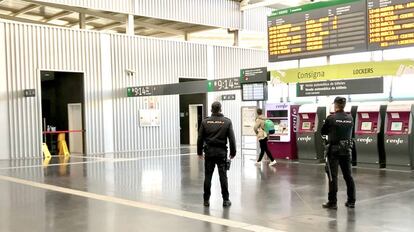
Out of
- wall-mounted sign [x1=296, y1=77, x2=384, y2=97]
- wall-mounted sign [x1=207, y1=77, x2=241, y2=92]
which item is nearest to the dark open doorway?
wall-mounted sign [x1=207, y1=77, x2=241, y2=92]

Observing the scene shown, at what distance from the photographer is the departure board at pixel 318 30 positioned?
1180 cm

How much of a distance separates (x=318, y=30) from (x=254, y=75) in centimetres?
247

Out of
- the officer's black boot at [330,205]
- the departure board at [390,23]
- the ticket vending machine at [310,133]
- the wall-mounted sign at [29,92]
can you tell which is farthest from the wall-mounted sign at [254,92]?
the wall-mounted sign at [29,92]

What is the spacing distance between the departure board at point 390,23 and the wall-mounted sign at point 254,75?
133 inches

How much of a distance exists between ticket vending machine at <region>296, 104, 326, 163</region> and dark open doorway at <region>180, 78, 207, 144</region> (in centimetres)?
1056

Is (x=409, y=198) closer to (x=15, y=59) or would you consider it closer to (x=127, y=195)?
(x=127, y=195)

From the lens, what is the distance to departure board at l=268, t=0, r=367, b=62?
38.7 ft

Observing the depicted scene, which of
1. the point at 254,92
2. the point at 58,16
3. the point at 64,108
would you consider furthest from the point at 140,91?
the point at 58,16

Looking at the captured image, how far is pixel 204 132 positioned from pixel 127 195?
219 centimetres

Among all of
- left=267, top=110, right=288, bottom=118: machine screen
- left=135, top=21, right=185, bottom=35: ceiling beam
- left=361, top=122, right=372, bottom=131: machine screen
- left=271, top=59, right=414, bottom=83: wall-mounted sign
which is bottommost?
left=361, top=122, right=372, bottom=131: machine screen

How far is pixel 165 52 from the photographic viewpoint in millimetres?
21906

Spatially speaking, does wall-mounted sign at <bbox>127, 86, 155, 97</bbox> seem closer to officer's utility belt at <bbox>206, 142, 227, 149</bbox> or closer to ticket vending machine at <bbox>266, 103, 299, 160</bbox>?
ticket vending machine at <bbox>266, 103, 299, 160</bbox>

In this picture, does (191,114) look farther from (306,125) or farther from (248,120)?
(306,125)

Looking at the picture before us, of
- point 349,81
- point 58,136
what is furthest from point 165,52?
point 349,81
